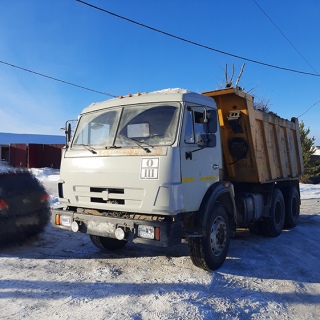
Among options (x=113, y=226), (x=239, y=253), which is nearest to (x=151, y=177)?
(x=113, y=226)

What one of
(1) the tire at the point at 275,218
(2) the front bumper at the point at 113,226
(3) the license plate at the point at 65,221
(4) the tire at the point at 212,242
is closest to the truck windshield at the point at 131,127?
(2) the front bumper at the point at 113,226

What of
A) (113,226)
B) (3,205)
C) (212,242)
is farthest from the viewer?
(3,205)

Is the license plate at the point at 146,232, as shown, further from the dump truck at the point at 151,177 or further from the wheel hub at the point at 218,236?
the wheel hub at the point at 218,236

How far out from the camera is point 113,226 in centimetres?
472

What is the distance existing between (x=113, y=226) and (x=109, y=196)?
0.44m

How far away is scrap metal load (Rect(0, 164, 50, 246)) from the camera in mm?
6010

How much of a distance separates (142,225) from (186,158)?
110 cm

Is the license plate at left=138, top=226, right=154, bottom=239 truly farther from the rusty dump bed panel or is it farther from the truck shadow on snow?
the rusty dump bed panel

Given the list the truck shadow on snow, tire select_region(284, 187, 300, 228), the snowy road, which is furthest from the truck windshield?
tire select_region(284, 187, 300, 228)

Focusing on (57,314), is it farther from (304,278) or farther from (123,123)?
(304,278)

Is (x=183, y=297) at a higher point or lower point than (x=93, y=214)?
lower

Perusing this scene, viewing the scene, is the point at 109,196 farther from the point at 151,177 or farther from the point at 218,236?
the point at 218,236

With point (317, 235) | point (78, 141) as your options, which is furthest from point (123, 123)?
point (317, 235)

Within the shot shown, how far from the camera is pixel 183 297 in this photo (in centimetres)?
413
